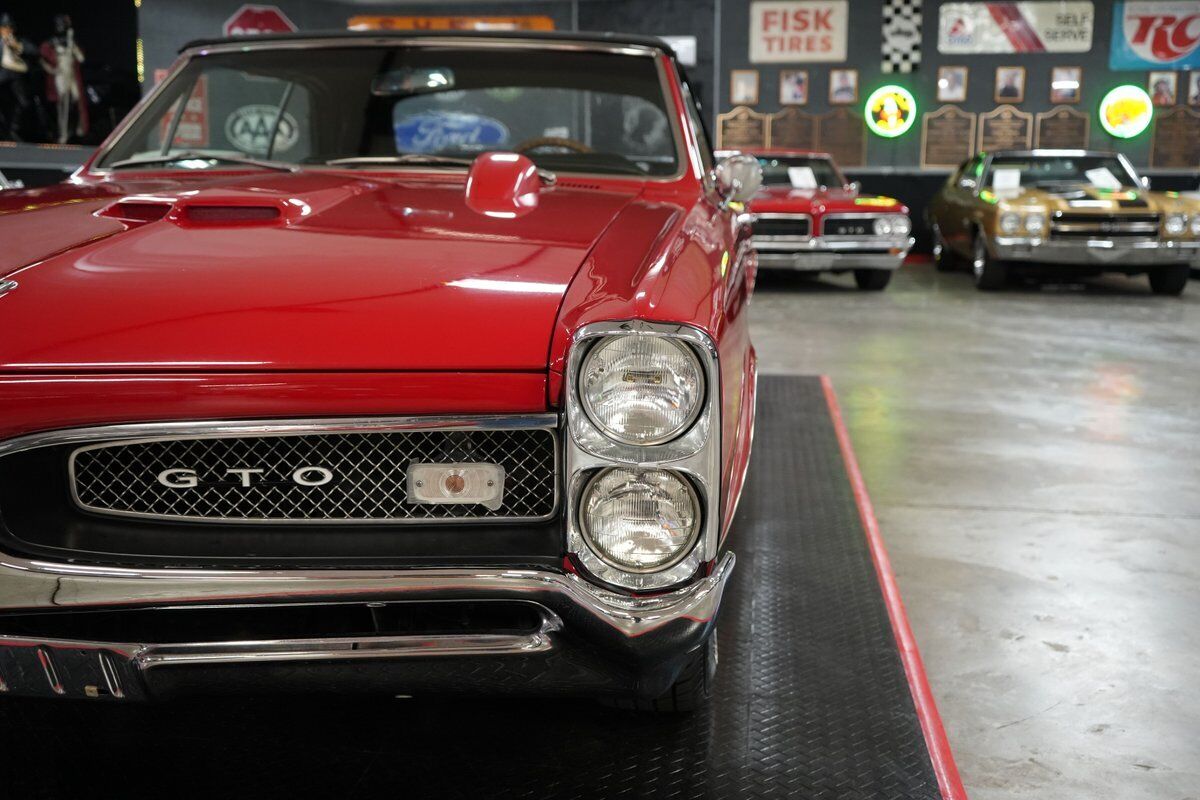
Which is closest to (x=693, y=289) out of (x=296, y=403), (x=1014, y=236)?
(x=296, y=403)

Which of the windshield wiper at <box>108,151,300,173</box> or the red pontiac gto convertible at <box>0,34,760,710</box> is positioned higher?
the windshield wiper at <box>108,151,300,173</box>

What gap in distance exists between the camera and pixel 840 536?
257 centimetres

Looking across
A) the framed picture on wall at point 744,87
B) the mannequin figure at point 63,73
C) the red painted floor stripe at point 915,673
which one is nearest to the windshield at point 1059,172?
the framed picture on wall at point 744,87

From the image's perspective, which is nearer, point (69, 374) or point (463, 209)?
point (69, 374)

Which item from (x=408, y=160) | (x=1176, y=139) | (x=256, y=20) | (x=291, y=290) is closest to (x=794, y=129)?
(x=1176, y=139)

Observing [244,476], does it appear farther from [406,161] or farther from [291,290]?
[406,161]

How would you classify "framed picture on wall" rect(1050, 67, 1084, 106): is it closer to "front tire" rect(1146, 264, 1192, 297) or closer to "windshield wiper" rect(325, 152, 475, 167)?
"front tire" rect(1146, 264, 1192, 297)

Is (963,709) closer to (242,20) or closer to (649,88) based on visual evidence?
(649,88)

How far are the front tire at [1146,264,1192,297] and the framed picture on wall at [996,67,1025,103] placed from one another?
417cm

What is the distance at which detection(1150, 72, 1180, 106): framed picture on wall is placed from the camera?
1166 centimetres

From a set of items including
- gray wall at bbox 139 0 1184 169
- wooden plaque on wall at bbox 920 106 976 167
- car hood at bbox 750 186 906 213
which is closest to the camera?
car hood at bbox 750 186 906 213

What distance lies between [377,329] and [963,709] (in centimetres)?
127

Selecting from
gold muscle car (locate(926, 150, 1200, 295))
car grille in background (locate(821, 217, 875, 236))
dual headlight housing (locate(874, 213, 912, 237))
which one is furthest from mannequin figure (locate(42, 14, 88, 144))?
gold muscle car (locate(926, 150, 1200, 295))

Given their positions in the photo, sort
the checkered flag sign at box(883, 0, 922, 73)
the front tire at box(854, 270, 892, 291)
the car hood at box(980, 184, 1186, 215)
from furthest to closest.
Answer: the checkered flag sign at box(883, 0, 922, 73)
the front tire at box(854, 270, 892, 291)
the car hood at box(980, 184, 1186, 215)
